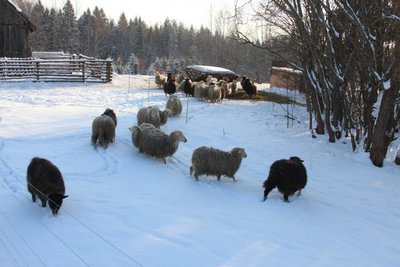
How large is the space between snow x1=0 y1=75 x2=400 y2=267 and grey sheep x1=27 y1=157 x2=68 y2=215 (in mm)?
186

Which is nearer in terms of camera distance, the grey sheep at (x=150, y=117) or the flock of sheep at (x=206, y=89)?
the grey sheep at (x=150, y=117)

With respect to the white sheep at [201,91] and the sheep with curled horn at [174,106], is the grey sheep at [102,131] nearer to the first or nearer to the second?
the sheep with curled horn at [174,106]

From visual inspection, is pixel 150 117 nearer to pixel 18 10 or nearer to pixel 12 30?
pixel 18 10

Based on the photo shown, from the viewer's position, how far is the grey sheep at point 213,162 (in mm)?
8461

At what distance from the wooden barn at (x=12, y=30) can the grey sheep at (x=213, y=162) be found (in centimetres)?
2162

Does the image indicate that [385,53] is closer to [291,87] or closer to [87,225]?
[87,225]

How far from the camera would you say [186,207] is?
7227 millimetres

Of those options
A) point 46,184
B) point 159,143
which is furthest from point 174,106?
point 46,184

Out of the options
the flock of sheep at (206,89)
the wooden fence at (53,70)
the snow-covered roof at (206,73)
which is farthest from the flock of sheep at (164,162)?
the snow-covered roof at (206,73)

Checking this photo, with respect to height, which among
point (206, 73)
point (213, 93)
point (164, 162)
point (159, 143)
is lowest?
point (164, 162)

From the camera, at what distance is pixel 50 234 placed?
5539 mm

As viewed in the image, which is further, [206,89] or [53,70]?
[53,70]

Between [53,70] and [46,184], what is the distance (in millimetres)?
19961

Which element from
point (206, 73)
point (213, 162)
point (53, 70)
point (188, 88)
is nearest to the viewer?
point (213, 162)
